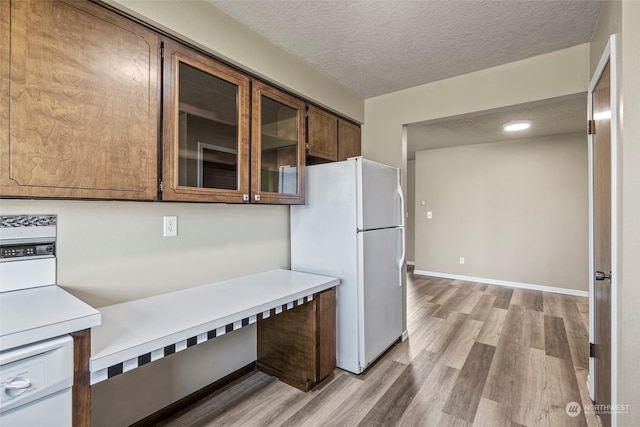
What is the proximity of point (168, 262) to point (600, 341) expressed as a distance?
8.68 feet

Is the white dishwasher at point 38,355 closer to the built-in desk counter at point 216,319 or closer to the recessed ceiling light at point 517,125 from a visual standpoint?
the built-in desk counter at point 216,319

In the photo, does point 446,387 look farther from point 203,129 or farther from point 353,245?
point 203,129

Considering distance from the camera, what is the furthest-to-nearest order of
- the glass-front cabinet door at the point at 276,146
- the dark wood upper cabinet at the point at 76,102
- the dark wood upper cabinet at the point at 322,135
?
the dark wood upper cabinet at the point at 322,135 < the glass-front cabinet door at the point at 276,146 < the dark wood upper cabinet at the point at 76,102

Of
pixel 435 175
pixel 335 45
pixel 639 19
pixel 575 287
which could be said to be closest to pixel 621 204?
pixel 639 19

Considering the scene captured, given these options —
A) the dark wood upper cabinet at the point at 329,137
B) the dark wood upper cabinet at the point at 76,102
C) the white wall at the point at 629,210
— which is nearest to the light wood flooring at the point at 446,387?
the white wall at the point at 629,210

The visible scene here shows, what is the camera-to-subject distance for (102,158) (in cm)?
136

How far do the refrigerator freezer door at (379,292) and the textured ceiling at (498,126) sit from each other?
4.20 feet

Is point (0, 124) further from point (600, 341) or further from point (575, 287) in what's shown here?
point (575, 287)

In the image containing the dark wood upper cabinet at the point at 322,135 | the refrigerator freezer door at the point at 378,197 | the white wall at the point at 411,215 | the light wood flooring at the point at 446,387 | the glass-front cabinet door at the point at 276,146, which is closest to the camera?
the light wood flooring at the point at 446,387

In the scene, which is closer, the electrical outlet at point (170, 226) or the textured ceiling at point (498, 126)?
the electrical outlet at point (170, 226)

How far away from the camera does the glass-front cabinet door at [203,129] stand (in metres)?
1.59
